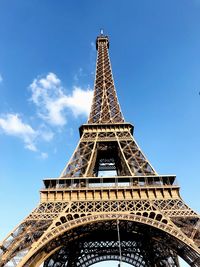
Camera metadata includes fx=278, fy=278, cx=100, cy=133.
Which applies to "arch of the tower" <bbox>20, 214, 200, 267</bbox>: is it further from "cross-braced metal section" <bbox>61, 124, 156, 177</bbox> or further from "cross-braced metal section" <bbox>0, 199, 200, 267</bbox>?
"cross-braced metal section" <bbox>61, 124, 156, 177</bbox>

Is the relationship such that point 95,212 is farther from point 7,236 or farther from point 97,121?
point 97,121

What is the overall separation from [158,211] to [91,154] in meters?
7.13

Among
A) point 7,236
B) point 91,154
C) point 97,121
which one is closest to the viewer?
point 7,236

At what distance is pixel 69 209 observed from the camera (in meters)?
16.8

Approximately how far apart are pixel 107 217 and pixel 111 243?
332 inches

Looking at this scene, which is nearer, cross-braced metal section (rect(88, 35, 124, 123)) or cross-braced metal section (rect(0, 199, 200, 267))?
cross-braced metal section (rect(0, 199, 200, 267))

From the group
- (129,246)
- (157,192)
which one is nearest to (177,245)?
(157,192)

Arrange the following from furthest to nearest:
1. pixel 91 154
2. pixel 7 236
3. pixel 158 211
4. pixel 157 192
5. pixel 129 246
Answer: pixel 129 246
pixel 91 154
pixel 157 192
pixel 158 211
pixel 7 236

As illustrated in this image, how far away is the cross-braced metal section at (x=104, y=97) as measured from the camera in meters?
26.6

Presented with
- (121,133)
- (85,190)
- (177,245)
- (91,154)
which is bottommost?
(177,245)

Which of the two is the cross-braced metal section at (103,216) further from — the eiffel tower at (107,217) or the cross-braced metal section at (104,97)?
the cross-braced metal section at (104,97)

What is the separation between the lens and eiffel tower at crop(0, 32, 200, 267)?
49.9 ft

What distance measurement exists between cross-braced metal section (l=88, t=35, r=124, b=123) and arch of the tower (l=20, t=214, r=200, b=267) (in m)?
10.6

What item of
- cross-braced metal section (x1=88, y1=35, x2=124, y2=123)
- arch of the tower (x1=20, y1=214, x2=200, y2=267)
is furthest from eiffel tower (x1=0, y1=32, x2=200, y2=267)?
cross-braced metal section (x1=88, y1=35, x2=124, y2=123)
